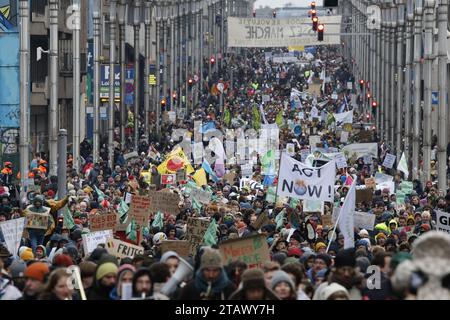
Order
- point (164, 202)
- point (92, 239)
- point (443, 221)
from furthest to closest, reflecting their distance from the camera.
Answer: point (164, 202), point (443, 221), point (92, 239)

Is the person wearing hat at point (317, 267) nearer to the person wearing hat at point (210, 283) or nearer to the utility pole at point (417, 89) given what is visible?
the person wearing hat at point (210, 283)

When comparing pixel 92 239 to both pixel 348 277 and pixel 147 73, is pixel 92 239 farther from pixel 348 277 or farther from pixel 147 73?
pixel 147 73

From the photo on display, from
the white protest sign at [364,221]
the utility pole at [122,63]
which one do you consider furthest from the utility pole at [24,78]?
the utility pole at [122,63]

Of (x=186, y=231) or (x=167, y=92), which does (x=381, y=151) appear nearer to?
(x=167, y=92)

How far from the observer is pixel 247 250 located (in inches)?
711

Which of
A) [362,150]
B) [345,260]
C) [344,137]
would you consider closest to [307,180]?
[345,260]

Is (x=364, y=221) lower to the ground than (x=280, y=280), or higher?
lower

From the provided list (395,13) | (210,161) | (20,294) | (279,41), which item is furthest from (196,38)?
(20,294)

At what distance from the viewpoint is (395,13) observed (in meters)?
65.2

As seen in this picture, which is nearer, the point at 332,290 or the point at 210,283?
the point at 332,290

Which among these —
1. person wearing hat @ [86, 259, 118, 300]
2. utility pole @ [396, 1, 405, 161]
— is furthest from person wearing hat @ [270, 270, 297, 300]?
utility pole @ [396, 1, 405, 161]

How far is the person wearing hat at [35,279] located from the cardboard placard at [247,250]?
373 cm

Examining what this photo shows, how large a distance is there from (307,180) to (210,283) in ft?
44.1

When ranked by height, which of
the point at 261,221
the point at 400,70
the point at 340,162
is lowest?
the point at 340,162
